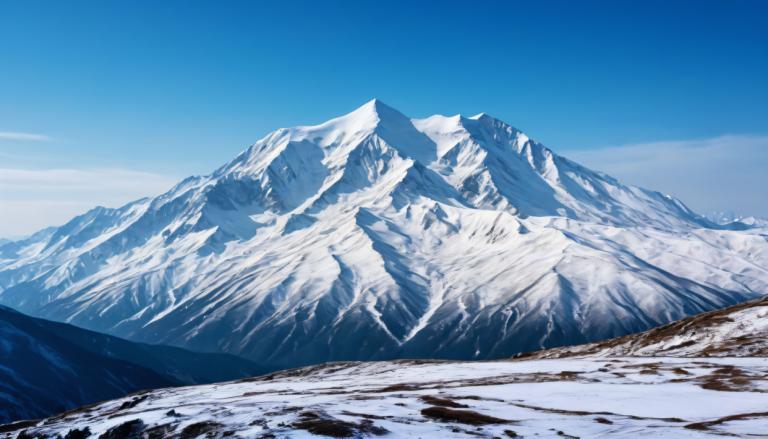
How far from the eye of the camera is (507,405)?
71125mm

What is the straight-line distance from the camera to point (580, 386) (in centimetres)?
8400

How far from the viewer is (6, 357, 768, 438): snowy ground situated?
57.2m

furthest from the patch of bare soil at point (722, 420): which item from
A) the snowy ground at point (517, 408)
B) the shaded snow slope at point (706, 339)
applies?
the shaded snow slope at point (706, 339)

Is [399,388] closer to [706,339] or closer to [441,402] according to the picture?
[441,402]

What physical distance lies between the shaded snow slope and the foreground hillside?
89 centimetres

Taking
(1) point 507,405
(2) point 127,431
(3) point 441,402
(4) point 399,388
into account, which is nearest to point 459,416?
(1) point 507,405

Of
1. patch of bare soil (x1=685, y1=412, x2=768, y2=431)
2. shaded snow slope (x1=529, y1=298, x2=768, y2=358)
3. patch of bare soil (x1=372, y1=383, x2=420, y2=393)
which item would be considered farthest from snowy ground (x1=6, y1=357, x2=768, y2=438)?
shaded snow slope (x1=529, y1=298, x2=768, y2=358)

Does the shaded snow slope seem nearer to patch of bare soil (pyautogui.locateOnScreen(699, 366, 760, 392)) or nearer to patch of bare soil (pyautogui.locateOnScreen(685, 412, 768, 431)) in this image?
patch of bare soil (pyautogui.locateOnScreen(699, 366, 760, 392))

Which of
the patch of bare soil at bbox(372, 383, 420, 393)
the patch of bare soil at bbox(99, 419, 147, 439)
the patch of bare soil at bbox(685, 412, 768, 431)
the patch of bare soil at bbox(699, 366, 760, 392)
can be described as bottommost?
the patch of bare soil at bbox(699, 366, 760, 392)

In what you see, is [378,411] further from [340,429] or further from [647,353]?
[647,353]

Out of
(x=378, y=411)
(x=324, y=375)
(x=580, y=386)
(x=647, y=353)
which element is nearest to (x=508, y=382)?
(x=580, y=386)

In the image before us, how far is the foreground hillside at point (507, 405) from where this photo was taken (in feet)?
189

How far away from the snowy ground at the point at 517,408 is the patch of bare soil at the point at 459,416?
11 centimetres

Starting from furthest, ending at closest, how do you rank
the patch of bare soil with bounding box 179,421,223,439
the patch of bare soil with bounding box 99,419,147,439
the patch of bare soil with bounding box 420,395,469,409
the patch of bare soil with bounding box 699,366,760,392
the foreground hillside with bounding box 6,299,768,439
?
1. the patch of bare soil with bounding box 699,366,760,392
2. the patch of bare soil with bounding box 420,395,469,409
3. the patch of bare soil with bounding box 99,419,147,439
4. the patch of bare soil with bounding box 179,421,223,439
5. the foreground hillside with bounding box 6,299,768,439
